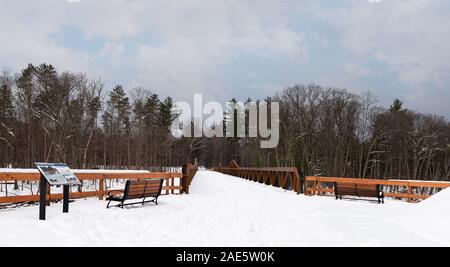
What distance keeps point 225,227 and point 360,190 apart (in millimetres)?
7820

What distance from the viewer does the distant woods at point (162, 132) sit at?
1613 inches

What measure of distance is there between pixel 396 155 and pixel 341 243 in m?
49.9

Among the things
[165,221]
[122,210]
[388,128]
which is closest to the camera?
[165,221]

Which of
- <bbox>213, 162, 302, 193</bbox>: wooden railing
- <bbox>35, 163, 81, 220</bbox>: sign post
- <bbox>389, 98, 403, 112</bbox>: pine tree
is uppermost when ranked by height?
<bbox>389, 98, 403, 112</bbox>: pine tree

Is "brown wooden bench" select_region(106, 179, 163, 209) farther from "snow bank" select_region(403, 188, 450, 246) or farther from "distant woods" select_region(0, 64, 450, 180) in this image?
"distant woods" select_region(0, 64, 450, 180)

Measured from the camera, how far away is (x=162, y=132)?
6153cm

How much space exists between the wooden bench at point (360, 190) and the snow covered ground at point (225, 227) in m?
2.79

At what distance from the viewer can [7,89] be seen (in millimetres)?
43969

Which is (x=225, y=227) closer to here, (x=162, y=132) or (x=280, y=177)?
(x=280, y=177)

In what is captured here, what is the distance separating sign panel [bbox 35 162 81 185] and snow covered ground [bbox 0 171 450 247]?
792 millimetres

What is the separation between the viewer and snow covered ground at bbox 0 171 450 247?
609 cm

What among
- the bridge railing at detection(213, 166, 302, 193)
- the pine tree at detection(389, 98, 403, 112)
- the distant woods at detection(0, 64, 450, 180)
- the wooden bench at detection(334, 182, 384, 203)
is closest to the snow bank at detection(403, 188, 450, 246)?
the wooden bench at detection(334, 182, 384, 203)
